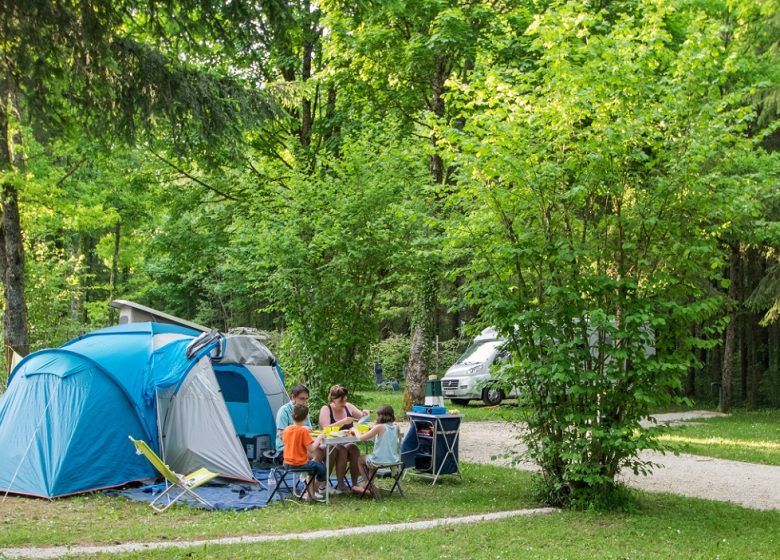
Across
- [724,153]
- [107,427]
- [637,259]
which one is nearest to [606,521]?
[637,259]

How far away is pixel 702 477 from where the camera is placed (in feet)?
36.7

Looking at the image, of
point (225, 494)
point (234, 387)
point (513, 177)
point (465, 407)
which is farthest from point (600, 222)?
point (465, 407)

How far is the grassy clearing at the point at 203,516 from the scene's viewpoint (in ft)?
23.7

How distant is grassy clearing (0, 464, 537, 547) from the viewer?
723 cm

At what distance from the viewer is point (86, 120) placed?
24.0 feet

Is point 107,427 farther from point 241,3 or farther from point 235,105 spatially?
point 241,3

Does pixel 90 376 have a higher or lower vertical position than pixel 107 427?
higher

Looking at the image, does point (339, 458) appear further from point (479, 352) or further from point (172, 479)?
point (479, 352)

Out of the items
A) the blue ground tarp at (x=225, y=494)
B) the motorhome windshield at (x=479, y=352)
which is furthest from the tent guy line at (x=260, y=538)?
the motorhome windshield at (x=479, y=352)

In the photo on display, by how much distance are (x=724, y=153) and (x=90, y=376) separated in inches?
296

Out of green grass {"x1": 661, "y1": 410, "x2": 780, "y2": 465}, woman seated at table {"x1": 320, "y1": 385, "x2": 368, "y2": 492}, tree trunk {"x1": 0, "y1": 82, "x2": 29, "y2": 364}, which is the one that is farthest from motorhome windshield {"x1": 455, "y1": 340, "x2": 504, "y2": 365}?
woman seated at table {"x1": 320, "y1": 385, "x2": 368, "y2": 492}

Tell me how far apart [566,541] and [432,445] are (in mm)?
3311

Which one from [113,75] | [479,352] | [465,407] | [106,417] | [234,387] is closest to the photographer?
[113,75]

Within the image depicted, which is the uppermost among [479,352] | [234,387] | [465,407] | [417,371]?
[479,352]
